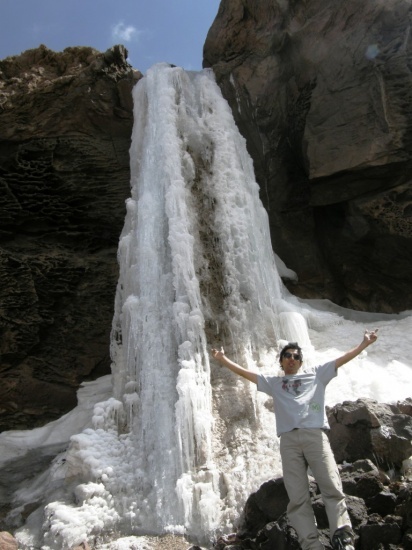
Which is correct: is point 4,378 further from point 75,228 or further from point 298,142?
point 298,142

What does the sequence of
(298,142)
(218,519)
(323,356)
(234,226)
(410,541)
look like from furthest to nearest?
(298,142)
(234,226)
(323,356)
(218,519)
(410,541)

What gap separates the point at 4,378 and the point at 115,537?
532 centimetres

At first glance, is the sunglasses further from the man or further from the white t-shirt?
the white t-shirt

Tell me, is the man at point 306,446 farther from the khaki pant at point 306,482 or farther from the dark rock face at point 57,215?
the dark rock face at point 57,215

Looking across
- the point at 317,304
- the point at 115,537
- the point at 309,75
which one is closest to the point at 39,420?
the point at 115,537

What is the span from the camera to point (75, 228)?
11.3 meters

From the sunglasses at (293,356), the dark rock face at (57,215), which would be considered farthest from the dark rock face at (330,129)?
the sunglasses at (293,356)

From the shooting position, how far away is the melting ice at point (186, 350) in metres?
5.97

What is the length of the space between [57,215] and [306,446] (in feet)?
27.1

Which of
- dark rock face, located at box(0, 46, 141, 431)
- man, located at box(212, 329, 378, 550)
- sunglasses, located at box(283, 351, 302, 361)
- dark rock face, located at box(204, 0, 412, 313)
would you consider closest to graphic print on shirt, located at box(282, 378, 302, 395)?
man, located at box(212, 329, 378, 550)

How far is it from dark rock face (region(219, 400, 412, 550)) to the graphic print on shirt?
107 cm

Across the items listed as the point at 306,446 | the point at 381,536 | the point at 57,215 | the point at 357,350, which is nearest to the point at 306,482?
the point at 306,446

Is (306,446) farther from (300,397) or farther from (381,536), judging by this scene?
(381,536)

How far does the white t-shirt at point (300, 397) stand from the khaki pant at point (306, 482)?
0.07m
